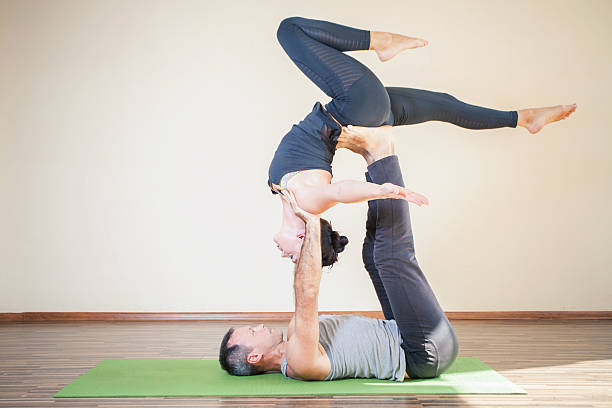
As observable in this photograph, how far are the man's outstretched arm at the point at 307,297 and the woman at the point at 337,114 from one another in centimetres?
21

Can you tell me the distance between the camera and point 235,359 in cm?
283

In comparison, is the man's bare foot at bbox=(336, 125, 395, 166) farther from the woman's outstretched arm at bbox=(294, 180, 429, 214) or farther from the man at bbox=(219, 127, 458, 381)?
the woman's outstretched arm at bbox=(294, 180, 429, 214)

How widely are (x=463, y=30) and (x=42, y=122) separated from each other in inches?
153

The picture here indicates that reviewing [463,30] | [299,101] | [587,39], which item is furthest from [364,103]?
[587,39]

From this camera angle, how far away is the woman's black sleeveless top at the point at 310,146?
2.90 metres

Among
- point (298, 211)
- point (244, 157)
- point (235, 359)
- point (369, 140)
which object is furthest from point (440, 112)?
point (244, 157)

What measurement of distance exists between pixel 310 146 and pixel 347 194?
555 millimetres

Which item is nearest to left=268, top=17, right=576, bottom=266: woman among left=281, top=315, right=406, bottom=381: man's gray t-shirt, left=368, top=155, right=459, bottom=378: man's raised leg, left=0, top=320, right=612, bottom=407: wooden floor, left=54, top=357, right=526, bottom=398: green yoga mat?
left=368, top=155, right=459, bottom=378: man's raised leg

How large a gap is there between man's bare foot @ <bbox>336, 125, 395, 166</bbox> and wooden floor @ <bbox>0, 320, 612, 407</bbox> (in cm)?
125

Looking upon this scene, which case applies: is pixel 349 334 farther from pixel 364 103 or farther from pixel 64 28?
pixel 64 28

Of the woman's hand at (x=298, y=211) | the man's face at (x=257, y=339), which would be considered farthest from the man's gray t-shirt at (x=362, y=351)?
the woman's hand at (x=298, y=211)

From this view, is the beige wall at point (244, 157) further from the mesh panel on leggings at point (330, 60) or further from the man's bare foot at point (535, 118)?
the mesh panel on leggings at point (330, 60)

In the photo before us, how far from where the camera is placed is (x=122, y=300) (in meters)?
4.90

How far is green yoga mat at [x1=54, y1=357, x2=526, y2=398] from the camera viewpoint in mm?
2615
